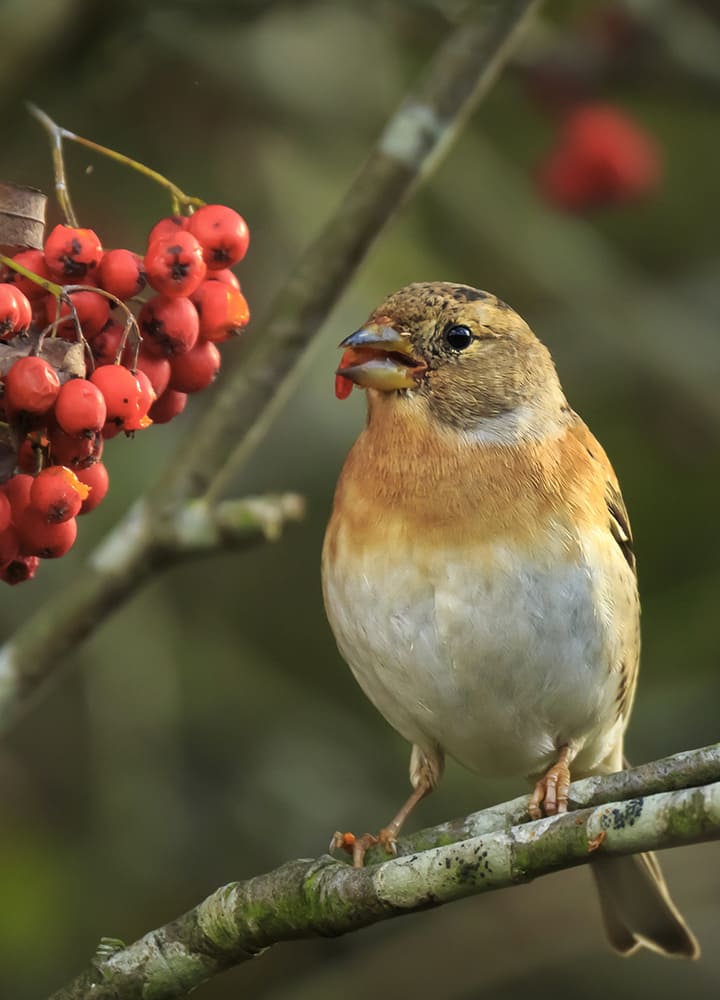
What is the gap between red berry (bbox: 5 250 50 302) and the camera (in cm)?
208

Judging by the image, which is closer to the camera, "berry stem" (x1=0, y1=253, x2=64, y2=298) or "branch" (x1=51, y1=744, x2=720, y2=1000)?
"berry stem" (x1=0, y1=253, x2=64, y2=298)

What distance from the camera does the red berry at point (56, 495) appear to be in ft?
6.63

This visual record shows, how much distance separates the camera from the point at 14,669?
10.7 feet

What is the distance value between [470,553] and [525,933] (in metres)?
2.30

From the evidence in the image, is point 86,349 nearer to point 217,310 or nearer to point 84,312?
point 84,312

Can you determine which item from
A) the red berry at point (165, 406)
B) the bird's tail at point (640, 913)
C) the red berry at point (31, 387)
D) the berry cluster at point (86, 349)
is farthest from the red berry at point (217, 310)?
the bird's tail at point (640, 913)

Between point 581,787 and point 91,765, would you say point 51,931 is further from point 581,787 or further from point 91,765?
point 581,787

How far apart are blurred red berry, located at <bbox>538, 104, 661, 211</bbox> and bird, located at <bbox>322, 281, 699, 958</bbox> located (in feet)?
8.29

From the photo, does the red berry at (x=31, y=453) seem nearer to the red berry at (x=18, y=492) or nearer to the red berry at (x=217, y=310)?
the red berry at (x=18, y=492)

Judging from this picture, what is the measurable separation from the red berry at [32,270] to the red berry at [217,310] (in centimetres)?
23

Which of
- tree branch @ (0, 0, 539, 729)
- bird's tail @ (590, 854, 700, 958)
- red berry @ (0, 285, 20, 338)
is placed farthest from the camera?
bird's tail @ (590, 854, 700, 958)

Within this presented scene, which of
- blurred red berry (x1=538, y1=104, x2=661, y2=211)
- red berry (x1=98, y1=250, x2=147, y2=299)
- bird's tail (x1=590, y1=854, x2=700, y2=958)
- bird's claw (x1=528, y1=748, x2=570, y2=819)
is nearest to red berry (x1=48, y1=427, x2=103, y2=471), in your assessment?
red berry (x1=98, y1=250, x2=147, y2=299)

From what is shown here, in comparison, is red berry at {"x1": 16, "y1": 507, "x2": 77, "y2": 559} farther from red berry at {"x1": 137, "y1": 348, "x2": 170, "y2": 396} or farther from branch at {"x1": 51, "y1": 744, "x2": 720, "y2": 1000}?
branch at {"x1": 51, "y1": 744, "x2": 720, "y2": 1000}

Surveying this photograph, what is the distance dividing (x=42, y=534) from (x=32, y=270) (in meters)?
0.36
